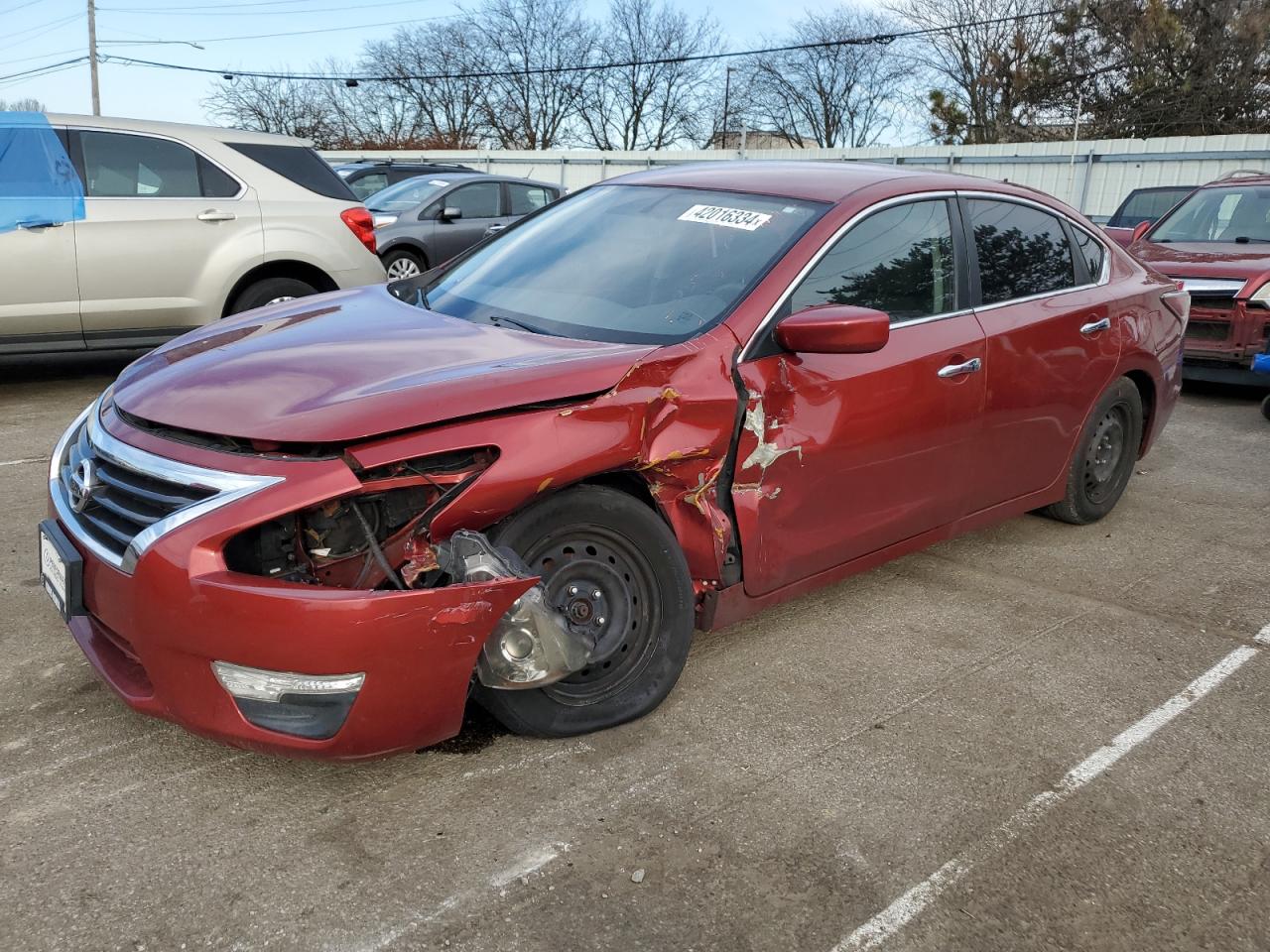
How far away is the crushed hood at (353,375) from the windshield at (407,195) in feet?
31.7

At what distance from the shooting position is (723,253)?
3607 millimetres

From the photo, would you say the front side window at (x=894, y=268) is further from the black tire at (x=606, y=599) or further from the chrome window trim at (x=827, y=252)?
the black tire at (x=606, y=599)

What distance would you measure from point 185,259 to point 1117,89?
33.4 meters

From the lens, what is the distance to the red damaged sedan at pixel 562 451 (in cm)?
255

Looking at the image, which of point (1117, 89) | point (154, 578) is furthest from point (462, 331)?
point (1117, 89)

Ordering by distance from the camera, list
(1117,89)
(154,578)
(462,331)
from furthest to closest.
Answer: (1117,89)
(462,331)
(154,578)

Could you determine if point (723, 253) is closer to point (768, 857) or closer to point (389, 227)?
point (768, 857)

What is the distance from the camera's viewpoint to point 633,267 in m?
3.67

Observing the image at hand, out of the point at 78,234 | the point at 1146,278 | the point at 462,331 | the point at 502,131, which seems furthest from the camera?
the point at 502,131

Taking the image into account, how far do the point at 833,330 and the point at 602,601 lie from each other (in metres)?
1.04

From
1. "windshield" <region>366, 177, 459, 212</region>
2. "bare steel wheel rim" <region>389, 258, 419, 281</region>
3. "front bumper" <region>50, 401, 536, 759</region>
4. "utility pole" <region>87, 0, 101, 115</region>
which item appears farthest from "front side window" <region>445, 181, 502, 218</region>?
"utility pole" <region>87, 0, 101, 115</region>

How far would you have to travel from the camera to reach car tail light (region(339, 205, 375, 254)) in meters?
7.84

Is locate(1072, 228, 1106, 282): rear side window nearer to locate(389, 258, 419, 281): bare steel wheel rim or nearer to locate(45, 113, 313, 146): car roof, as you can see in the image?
locate(45, 113, 313, 146): car roof

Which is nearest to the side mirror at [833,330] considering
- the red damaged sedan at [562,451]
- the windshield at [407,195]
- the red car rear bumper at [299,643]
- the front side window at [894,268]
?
the red damaged sedan at [562,451]
